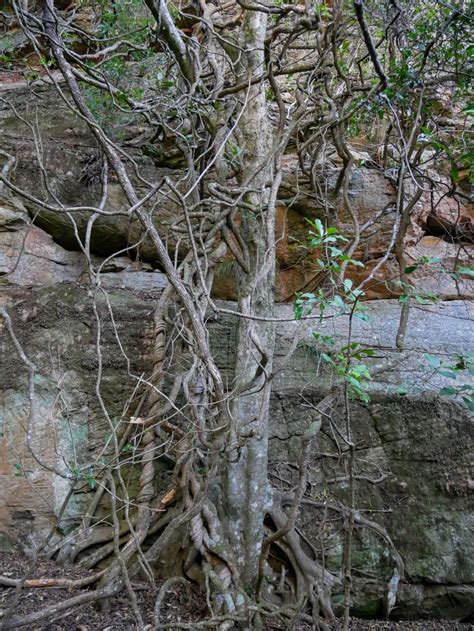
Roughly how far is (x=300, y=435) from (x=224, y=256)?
3.59 ft

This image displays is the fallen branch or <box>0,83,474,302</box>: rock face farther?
<box>0,83,474,302</box>: rock face

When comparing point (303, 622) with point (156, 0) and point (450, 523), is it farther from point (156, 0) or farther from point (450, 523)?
point (156, 0)

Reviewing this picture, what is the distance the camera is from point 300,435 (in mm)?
2859

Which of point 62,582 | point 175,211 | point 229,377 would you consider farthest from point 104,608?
point 175,211

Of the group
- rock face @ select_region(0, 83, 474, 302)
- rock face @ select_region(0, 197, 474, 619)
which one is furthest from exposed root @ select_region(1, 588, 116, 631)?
rock face @ select_region(0, 83, 474, 302)

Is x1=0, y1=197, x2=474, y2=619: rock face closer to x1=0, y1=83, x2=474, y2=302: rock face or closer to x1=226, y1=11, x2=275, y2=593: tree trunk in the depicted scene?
x1=226, y1=11, x2=275, y2=593: tree trunk

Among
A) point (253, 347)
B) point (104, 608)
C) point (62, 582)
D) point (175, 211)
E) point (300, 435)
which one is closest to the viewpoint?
point (104, 608)

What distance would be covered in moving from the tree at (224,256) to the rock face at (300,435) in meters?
Answer: 0.20

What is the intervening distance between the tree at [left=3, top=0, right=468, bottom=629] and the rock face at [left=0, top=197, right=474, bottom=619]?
202 mm

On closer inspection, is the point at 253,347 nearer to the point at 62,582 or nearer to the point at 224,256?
the point at 224,256

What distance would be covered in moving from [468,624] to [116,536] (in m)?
1.94

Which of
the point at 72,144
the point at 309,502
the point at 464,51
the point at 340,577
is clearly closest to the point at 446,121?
the point at 464,51

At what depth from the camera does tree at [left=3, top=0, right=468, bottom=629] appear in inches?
75.7

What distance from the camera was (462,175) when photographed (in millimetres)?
4059
